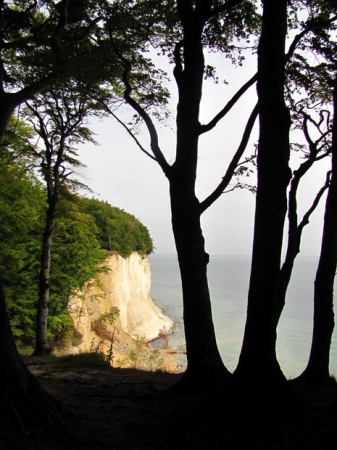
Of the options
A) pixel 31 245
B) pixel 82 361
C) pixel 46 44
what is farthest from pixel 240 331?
pixel 46 44

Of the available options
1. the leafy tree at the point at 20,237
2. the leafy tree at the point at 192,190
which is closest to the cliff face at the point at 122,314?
the leafy tree at the point at 20,237

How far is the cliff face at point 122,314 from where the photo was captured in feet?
75.2

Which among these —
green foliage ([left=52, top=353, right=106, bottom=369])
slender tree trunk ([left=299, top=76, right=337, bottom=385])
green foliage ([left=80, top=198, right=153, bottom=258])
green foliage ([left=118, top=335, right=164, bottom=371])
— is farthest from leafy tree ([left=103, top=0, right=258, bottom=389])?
green foliage ([left=80, top=198, right=153, bottom=258])

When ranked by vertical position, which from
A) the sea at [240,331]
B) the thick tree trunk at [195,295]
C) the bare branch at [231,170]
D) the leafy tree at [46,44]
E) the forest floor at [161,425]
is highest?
the leafy tree at [46,44]

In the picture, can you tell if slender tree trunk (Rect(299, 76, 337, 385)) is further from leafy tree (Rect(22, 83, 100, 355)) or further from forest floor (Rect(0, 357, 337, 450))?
leafy tree (Rect(22, 83, 100, 355))

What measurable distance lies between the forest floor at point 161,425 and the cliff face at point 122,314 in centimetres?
1388

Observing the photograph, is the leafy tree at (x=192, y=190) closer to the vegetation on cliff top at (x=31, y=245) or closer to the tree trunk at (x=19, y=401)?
the tree trunk at (x=19, y=401)

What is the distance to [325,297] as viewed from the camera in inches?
302

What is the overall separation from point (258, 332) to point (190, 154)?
3.86 metres

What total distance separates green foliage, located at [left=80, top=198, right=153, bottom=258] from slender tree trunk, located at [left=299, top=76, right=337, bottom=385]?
70.3 feet

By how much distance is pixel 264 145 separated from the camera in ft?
15.8

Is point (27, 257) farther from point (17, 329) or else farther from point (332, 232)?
point (332, 232)

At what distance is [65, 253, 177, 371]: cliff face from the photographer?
22906 mm

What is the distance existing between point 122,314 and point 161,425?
28022 millimetres
